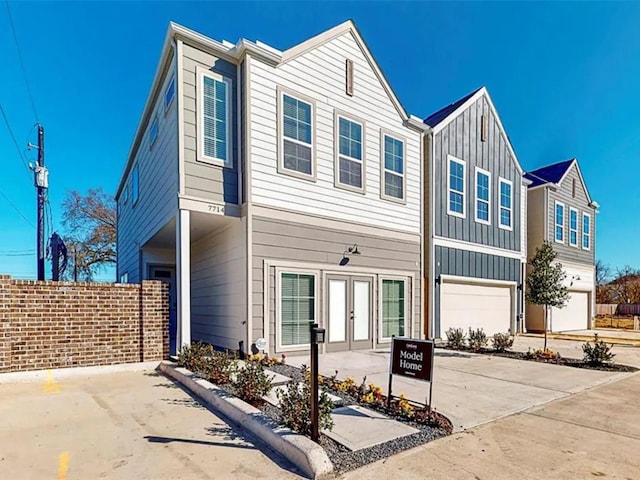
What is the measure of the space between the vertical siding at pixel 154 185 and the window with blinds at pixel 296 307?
115 inches

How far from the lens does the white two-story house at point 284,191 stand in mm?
7758

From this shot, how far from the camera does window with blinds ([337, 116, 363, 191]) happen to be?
372 inches

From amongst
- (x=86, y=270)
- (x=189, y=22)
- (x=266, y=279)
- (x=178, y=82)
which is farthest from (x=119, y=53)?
(x=86, y=270)

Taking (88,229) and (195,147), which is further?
(88,229)

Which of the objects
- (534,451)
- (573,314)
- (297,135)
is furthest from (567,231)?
(534,451)

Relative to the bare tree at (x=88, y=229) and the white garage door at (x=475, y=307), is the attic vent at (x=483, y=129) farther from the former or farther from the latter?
the bare tree at (x=88, y=229)

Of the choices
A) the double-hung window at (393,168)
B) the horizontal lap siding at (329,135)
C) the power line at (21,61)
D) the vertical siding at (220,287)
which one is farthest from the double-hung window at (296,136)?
the power line at (21,61)

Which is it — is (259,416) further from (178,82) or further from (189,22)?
(189,22)

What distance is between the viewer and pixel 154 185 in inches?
391

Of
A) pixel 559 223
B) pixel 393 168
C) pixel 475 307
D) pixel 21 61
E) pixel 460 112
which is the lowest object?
pixel 475 307

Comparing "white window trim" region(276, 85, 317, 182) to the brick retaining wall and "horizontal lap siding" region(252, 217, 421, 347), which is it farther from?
the brick retaining wall

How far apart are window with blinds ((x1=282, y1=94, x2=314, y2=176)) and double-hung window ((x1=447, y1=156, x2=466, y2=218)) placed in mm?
5536

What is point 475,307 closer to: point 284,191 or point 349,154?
point 349,154

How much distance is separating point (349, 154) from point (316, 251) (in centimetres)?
270
